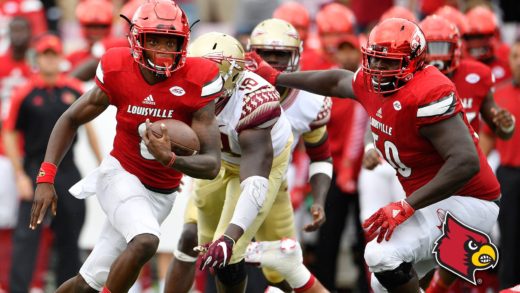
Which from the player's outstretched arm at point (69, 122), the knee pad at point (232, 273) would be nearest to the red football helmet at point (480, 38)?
the knee pad at point (232, 273)

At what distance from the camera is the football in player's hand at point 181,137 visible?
6.18m

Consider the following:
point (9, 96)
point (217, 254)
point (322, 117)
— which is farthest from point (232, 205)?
point (9, 96)

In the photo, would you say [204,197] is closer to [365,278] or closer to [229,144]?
[229,144]

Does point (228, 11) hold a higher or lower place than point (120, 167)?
lower

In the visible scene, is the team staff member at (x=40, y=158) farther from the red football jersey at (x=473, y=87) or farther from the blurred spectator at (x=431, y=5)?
the blurred spectator at (x=431, y=5)

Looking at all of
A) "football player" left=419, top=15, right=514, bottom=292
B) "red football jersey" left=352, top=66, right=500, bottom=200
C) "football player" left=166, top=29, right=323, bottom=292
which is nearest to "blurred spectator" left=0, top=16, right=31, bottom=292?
"football player" left=166, top=29, right=323, bottom=292

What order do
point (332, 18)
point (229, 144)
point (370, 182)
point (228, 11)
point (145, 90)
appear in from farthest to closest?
point (228, 11), point (332, 18), point (370, 182), point (229, 144), point (145, 90)

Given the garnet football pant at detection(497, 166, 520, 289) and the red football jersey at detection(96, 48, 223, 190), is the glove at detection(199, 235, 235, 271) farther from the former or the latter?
→ the garnet football pant at detection(497, 166, 520, 289)

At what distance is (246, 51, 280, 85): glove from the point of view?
23.6 feet

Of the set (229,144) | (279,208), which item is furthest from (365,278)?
(229,144)

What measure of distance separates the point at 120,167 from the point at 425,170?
5.24 feet

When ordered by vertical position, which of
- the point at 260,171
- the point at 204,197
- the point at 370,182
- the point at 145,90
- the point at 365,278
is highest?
the point at 145,90

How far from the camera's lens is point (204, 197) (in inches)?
286

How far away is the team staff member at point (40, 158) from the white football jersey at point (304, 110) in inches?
83.5
